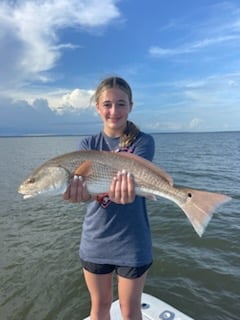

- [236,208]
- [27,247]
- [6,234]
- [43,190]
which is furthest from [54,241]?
[43,190]

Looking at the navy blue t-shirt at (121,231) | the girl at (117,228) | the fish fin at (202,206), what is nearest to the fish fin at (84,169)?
the girl at (117,228)

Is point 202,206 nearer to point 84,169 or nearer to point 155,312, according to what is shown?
point 84,169

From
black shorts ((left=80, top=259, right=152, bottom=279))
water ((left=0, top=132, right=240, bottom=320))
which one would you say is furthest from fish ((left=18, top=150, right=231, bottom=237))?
water ((left=0, top=132, right=240, bottom=320))

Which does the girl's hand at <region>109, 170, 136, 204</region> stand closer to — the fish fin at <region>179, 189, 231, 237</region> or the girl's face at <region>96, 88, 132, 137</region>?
the fish fin at <region>179, 189, 231, 237</region>

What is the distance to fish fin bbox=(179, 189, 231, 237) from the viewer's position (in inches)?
120

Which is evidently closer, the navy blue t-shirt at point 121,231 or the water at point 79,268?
the navy blue t-shirt at point 121,231

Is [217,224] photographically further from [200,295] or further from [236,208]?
[200,295]

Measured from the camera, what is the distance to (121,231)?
3547 mm

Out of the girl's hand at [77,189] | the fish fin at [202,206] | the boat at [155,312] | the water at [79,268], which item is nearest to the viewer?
the fish fin at [202,206]

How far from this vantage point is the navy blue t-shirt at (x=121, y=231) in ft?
11.6

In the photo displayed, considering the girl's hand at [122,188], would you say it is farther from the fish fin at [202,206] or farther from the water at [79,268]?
the water at [79,268]

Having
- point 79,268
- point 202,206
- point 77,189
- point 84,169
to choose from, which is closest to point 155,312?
point 202,206

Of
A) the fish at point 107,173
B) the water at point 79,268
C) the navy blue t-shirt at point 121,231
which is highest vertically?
the fish at point 107,173

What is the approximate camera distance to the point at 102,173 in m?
3.29
